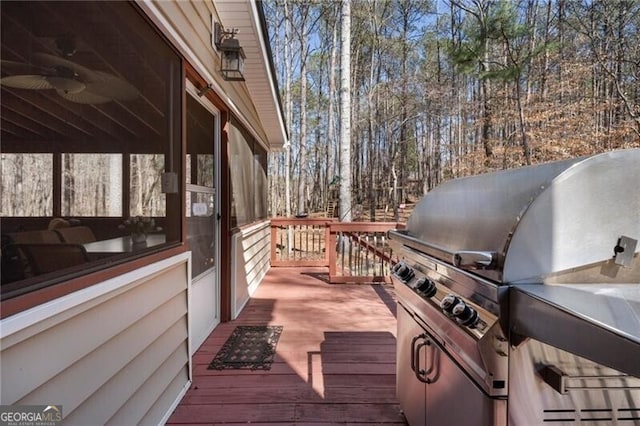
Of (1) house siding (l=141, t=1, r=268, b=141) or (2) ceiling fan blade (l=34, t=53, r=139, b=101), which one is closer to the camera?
(2) ceiling fan blade (l=34, t=53, r=139, b=101)

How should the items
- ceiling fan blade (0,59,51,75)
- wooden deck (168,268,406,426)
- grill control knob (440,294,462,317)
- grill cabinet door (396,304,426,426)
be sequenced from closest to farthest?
ceiling fan blade (0,59,51,75) < grill control knob (440,294,462,317) < grill cabinet door (396,304,426,426) < wooden deck (168,268,406,426)

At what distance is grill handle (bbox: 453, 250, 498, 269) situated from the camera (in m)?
1.09

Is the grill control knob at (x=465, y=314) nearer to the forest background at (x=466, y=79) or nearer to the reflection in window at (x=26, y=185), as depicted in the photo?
the reflection in window at (x=26, y=185)

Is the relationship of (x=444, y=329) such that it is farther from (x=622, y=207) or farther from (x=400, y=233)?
(x=400, y=233)

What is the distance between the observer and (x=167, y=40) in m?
2.04

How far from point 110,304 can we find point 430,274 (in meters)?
1.36

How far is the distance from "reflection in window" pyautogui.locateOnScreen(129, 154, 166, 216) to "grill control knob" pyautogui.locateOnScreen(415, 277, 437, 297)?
1.41 m

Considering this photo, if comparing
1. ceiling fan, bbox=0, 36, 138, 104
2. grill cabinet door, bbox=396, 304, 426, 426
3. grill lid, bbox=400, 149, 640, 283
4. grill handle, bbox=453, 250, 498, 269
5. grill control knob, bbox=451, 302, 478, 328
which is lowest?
grill cabinet door, bbox=396, 304, 426, 426

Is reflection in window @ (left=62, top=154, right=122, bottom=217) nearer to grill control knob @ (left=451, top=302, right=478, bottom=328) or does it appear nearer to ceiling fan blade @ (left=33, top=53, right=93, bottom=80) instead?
ceiling fan blade @ (left=33, top=53, right=93, bottom=80)

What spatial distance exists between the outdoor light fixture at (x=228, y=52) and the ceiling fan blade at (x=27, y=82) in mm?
2040

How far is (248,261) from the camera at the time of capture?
4594mm

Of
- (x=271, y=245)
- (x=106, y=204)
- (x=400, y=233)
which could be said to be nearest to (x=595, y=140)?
(x=271, y=245)

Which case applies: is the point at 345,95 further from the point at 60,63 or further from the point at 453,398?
the point at 453,398

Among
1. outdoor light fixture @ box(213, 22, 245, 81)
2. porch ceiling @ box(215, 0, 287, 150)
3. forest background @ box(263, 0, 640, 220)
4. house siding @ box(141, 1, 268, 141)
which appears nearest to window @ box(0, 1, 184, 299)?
house siding @ box(141, 1, 268, 141)
